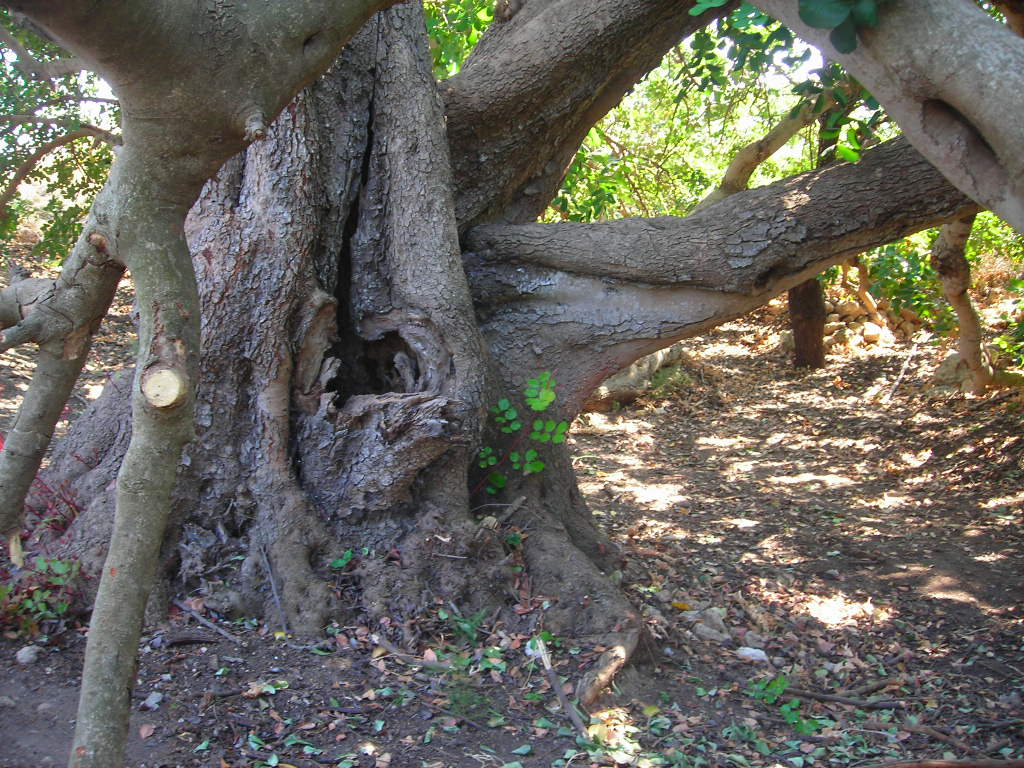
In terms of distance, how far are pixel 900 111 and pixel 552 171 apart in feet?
9.18

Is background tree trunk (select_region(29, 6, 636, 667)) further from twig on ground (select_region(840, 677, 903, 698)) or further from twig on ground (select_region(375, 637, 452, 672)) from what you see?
twig on ground (select_region(840, 677, 903, 698))

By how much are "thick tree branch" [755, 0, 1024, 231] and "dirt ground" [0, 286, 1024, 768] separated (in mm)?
2139

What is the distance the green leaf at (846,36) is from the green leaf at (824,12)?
6 cm

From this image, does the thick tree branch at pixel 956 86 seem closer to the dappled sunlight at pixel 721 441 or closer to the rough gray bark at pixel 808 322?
the dappled sunlight at pixel 721 441

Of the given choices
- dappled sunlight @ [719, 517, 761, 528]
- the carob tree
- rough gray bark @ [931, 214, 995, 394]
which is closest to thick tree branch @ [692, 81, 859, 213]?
rough gray bark @ [931, 214, 995, 394]

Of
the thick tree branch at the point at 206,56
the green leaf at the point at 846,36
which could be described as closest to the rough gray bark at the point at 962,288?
the green leaf at the point at 846,36

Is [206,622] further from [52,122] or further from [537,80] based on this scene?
[52,122]

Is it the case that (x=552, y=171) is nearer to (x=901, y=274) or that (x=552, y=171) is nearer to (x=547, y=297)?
(x=547, y=297)

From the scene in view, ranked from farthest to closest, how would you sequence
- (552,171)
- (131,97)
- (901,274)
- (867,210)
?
(901,274)
(552,171)
(867,210)
(131,97)

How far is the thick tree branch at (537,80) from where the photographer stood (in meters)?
4.65

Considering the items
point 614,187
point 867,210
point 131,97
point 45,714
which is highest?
point 614,187

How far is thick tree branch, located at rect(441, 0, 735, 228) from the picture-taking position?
4652 mm

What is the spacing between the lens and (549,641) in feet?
12.0

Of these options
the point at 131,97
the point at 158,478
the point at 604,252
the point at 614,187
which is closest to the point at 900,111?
the point at 604,252
